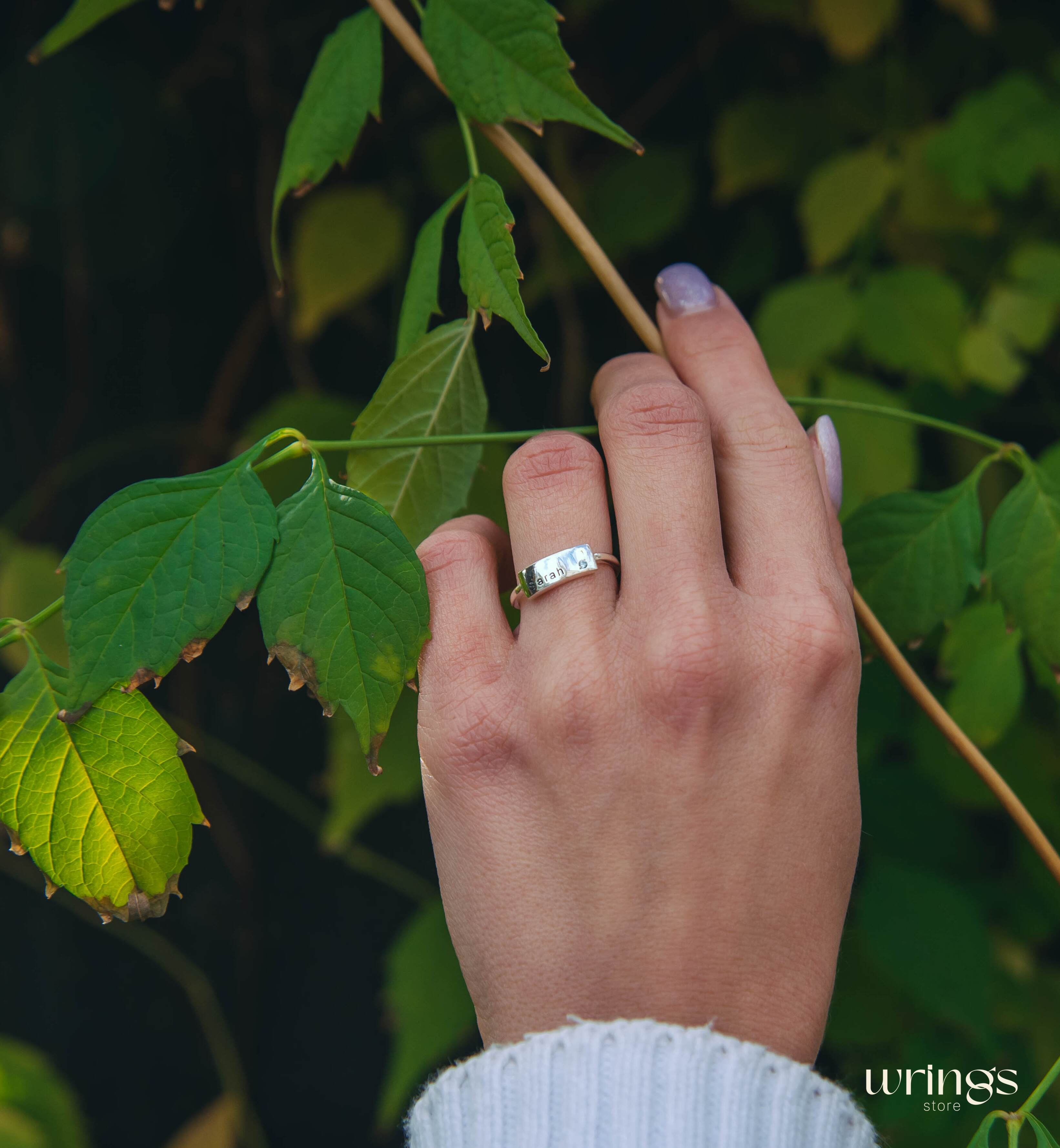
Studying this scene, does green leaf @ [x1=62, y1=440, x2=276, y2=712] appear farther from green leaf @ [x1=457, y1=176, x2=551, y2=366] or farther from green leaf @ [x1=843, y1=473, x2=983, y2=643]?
green leaf @ [x1=843, y1=473, x2=983, y2=643]

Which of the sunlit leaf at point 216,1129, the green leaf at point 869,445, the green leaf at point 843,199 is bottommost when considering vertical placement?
the sunlit leaf at point 216,1129

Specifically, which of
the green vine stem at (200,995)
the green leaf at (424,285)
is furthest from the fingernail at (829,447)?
the green vine stem at (200,995)

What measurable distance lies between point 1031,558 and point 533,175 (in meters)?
0.37

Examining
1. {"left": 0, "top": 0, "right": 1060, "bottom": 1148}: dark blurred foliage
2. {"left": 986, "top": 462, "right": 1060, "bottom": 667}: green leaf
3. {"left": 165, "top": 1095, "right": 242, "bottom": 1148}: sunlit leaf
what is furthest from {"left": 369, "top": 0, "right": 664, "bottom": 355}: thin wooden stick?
{"left": 165, "top": 1095, "right": 242, "bottom": 1148}: sunlit leaf

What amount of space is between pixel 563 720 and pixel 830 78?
0.85 meters

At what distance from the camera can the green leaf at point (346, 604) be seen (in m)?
0.39

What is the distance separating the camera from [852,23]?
2.73 ft

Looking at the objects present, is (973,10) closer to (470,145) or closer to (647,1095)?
(470,145)

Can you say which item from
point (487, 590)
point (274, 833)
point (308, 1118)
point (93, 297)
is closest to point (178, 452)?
point (93, 297)

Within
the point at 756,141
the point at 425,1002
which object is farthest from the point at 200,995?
the point at 756,141

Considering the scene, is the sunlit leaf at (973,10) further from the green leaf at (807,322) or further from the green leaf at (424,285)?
the green leaf at (424,285)

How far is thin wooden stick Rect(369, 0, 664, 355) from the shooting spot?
484 millimetres

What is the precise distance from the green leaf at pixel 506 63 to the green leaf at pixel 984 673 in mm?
432

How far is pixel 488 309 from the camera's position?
0.42 meters
